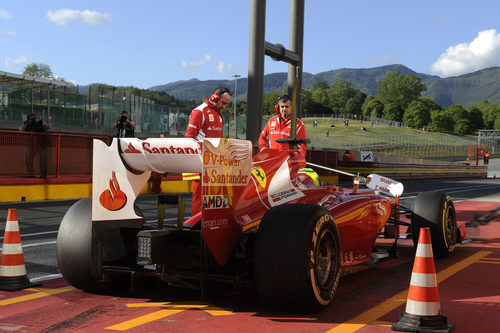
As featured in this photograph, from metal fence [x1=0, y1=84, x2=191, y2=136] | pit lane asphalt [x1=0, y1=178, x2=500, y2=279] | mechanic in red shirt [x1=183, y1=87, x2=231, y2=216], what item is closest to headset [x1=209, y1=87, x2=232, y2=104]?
mechanic in red shirt [x1=183, y1=87, x2=231, y2=216]

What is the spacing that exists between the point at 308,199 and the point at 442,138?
107 metres

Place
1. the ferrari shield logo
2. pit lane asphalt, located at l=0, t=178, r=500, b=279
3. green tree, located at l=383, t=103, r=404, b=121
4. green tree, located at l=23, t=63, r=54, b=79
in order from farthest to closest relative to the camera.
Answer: green tree, located at l=383, t=103, r=404, b=121, green tree, located at l=23, t=63, r=54, b=79, pit lane asphalt, located at l=0, t=178, r=500, b=279, the ferrari shield logo

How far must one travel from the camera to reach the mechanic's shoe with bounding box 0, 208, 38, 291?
5.17m

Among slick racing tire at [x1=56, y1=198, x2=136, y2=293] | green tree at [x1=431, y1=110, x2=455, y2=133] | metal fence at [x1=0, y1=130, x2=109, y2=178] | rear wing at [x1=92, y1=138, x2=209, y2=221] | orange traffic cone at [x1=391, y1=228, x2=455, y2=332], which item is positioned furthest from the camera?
green tree at [x1=431, y1=110, x2=455, y2=133]

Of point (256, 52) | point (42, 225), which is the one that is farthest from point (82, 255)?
point (256, 52)

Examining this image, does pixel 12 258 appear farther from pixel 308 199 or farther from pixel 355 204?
pixel 355 204

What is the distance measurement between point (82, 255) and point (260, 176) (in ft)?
5.27

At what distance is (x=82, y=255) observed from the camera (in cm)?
476

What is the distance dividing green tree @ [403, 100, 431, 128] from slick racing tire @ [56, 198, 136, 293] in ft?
537

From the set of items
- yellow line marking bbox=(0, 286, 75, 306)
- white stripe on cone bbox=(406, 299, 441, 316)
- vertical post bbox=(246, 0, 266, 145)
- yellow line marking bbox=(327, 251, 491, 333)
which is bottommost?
yellow line marking bbox=(0, 286, 75, 306)

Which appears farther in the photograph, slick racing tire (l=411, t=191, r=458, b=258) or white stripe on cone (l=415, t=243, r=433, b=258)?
slick racing tire (l=411, t=191, r=458, b=258)

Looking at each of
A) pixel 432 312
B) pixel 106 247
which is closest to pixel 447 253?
pixel 432 312

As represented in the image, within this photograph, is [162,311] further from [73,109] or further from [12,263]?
[73,109]

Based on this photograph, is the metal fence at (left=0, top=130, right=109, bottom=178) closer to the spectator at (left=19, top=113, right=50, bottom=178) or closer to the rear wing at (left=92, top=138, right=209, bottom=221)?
the spectator at (left=19, top=113, right=50, bottom=178)
